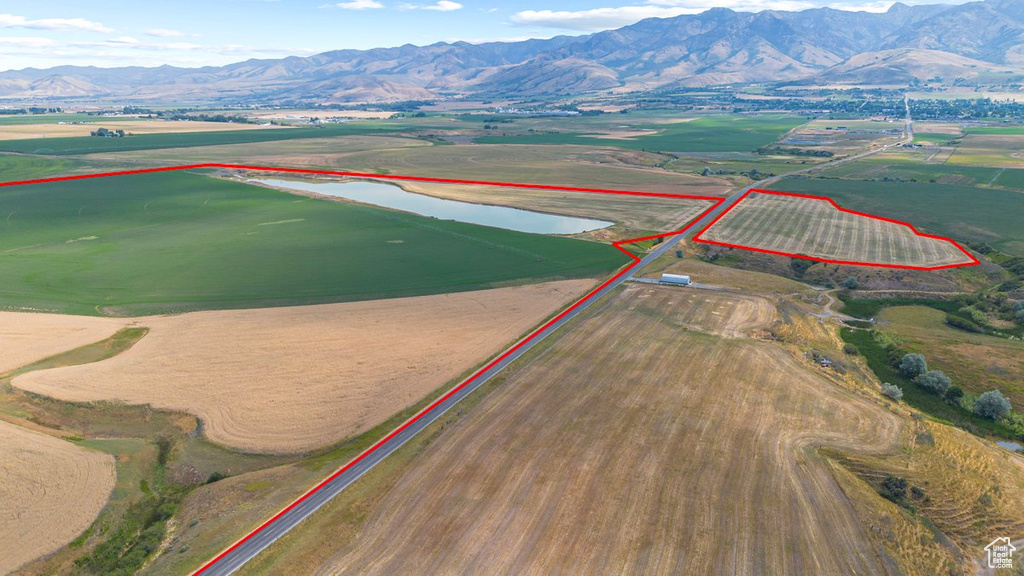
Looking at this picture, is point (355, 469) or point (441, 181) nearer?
point (355, 469)

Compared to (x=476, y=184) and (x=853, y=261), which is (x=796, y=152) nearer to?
(x=476, y=184)

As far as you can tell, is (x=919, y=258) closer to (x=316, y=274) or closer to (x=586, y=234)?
(x=586, y=234)

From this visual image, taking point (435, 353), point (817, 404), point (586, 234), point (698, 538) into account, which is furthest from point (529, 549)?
point (586, 234)

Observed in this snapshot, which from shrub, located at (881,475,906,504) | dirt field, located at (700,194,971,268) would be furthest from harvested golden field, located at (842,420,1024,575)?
dirt field, located at (700,194,971,268)

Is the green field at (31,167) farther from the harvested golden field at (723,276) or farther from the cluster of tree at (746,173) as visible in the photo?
the cluster of tree at (746,173)

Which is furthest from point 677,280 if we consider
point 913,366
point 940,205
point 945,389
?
point 940,205

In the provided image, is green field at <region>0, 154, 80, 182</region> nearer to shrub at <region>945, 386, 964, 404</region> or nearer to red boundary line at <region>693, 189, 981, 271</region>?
red boundary line at <region>693, 189, 981, 271</region>
